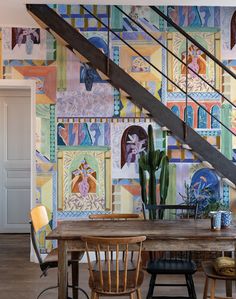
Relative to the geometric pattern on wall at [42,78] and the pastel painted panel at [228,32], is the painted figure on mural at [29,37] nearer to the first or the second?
the geometric pattern on wall at [42,78]

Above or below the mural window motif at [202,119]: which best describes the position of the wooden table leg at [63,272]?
below

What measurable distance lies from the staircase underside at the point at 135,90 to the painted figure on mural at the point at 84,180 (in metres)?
1.16

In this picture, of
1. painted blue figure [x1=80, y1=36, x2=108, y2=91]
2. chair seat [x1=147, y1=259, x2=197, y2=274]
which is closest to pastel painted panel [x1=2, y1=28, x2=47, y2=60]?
painted blue figure [x1=80, y1=36, x2=108, y2=91]

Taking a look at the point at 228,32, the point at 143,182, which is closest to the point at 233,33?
the point at 228,32

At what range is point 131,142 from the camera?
19.6ft

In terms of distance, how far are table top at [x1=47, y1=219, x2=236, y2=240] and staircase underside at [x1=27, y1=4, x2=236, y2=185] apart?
4.80 ft

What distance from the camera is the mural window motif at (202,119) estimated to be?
604 cm

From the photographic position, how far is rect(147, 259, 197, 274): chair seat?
146 inches

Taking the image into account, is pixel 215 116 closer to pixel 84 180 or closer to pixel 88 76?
pixel 88 76

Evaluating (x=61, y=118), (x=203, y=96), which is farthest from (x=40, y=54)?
(x=203, y=96)

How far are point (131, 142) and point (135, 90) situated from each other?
2.94 feet

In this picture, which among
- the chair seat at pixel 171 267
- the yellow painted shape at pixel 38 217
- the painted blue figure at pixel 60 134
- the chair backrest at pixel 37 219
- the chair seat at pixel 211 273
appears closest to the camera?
the chair seat at pixel 211 273

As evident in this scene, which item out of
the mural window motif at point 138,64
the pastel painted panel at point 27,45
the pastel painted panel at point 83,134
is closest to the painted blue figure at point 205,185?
the pastel painted panel at point 83,134

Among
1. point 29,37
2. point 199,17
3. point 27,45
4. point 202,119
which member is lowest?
point 202,119
